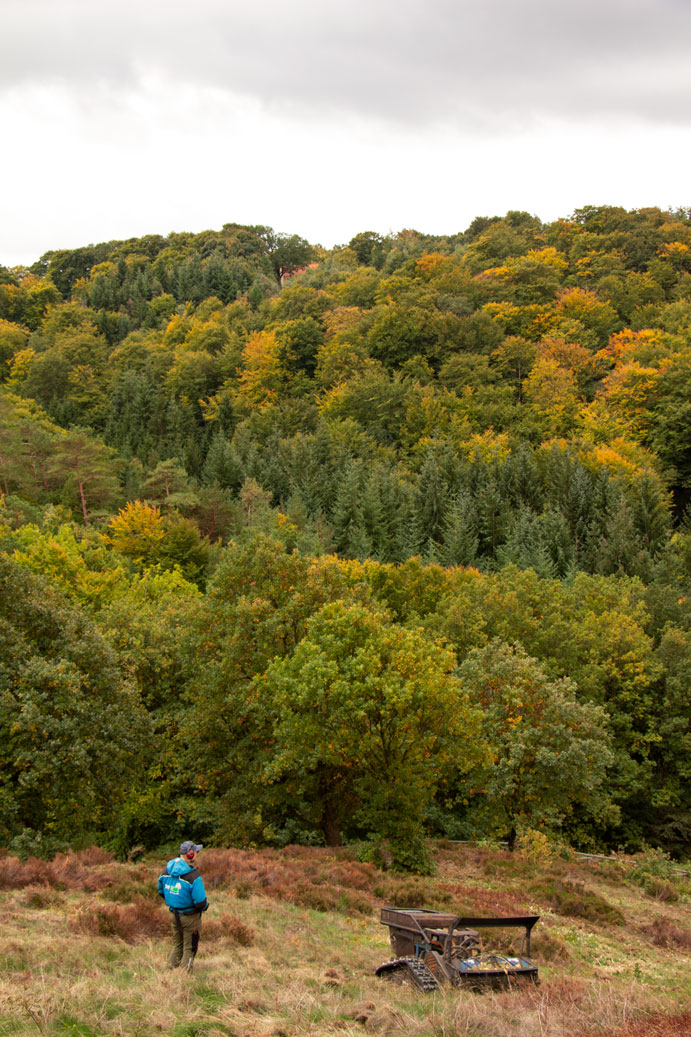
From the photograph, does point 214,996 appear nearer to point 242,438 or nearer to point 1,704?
point 1,704

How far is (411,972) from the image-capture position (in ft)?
32.3

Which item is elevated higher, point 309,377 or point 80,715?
point 309,377

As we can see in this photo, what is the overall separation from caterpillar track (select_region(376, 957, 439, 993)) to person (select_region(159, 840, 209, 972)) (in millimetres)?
2814

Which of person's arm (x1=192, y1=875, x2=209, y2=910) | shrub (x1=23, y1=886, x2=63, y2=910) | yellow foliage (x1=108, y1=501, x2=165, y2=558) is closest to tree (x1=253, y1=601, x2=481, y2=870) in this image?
shrub (x1=23, y1=886, x2=63, y2=910)

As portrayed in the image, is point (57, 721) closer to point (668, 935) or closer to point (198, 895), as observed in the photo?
point (198, 895)

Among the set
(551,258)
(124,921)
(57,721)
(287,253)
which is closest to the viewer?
(124,921)

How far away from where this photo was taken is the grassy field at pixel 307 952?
26.5 feet

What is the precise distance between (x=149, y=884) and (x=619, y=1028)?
933cm

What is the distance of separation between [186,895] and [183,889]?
9 centimetres

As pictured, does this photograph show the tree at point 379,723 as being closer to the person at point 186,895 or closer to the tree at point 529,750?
the tree at point 529,750

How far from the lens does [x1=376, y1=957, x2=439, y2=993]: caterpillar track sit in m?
9.54

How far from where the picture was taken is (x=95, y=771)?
20.8 metres

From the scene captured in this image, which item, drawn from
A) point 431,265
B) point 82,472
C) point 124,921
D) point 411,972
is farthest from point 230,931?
point 431,265

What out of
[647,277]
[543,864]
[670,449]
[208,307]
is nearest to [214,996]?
[543,864]
